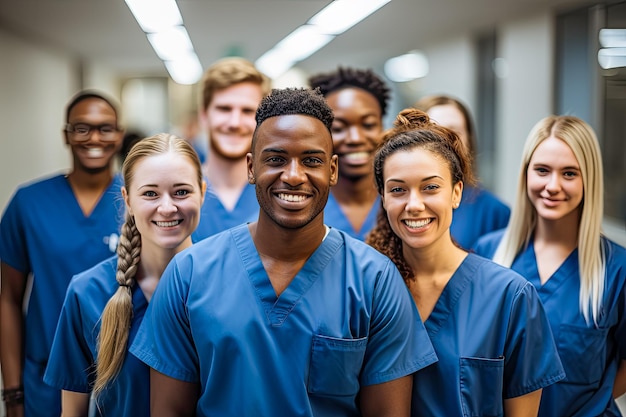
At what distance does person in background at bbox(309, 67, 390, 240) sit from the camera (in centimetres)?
180

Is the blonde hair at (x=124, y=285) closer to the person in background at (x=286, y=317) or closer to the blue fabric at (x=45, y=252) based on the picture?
the person in background at (x=286, y=317)

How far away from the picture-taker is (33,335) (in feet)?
5.46

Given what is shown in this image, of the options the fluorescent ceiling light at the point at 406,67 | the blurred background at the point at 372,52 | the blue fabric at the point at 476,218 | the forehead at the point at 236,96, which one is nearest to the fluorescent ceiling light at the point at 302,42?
the blurred background at the point at 372,52

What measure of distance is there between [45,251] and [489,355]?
1.17 metres

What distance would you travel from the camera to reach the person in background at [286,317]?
114cm

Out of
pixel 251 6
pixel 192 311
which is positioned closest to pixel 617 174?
pixel 251 6

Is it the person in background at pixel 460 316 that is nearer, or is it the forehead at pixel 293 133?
the forehead at pixel 293 133

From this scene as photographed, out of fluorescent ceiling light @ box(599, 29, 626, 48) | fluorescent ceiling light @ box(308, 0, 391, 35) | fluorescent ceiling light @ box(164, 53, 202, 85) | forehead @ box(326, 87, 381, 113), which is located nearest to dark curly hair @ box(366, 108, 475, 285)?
forehead @ box(326, 87, 381, 113)

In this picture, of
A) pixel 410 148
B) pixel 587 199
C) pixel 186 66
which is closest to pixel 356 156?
pixel 410 148

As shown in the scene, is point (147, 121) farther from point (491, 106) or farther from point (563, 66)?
point (563, 66)

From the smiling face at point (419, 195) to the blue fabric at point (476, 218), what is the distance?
0.65 metres

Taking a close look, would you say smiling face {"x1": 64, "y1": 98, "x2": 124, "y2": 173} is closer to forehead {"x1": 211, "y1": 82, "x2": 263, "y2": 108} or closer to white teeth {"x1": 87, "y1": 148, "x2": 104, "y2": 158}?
white teeth {"x1": 87, "y1": 148, "x2": 104, "y2": 158}

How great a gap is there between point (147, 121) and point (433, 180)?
9.46 metres

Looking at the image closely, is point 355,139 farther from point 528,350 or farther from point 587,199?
point 528,350
